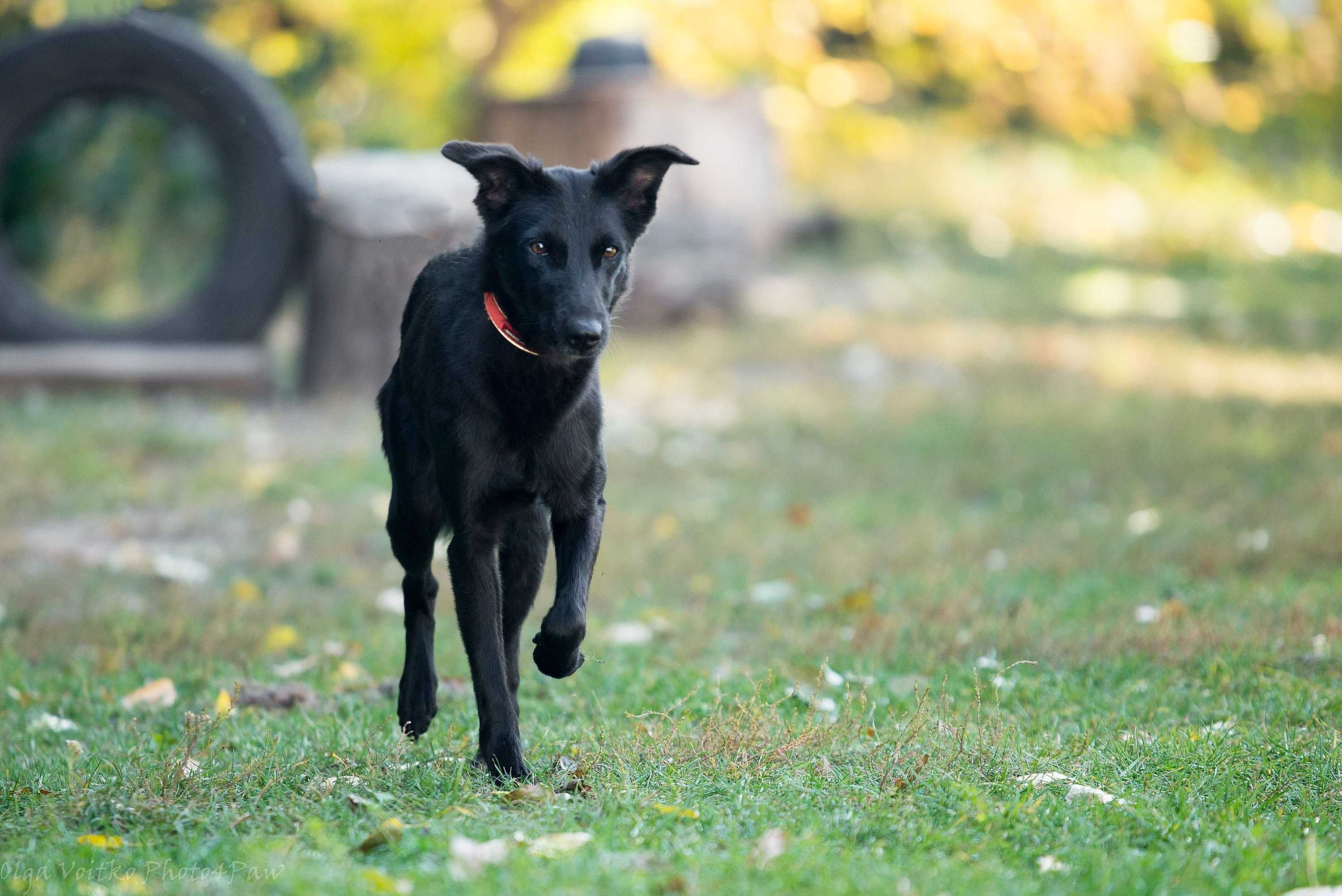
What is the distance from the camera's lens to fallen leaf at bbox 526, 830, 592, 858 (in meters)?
2.87

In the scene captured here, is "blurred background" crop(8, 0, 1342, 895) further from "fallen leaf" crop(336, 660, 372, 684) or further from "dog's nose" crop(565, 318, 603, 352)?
"dog's nose" crop(565, 318, 603, 352)

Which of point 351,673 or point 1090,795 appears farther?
point 351,673

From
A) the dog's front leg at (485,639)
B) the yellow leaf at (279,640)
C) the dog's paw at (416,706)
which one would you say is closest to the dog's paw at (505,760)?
the dog's front leg at (485,639)

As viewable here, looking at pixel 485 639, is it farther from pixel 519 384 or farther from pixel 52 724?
pixel 52 724

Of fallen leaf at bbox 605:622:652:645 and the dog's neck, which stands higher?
the dog's neck

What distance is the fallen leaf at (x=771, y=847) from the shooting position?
2.87m

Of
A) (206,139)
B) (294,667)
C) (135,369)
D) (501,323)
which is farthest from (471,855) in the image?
(206,139)

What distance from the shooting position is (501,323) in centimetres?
357

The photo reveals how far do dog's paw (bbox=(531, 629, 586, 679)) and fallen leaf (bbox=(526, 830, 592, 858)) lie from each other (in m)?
0.61

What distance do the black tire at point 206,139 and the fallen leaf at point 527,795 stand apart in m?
7.22

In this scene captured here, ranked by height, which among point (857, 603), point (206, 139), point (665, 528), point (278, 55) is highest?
point (278, 55)

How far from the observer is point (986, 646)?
4.98 meters

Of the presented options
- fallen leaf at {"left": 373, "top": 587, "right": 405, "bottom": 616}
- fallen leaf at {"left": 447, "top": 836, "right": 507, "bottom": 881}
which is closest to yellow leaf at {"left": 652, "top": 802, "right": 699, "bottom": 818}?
fallen leaf at {"left": 447, "top": 836, "right": 507, "bottom": 881}

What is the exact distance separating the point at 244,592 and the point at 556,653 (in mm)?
2741
